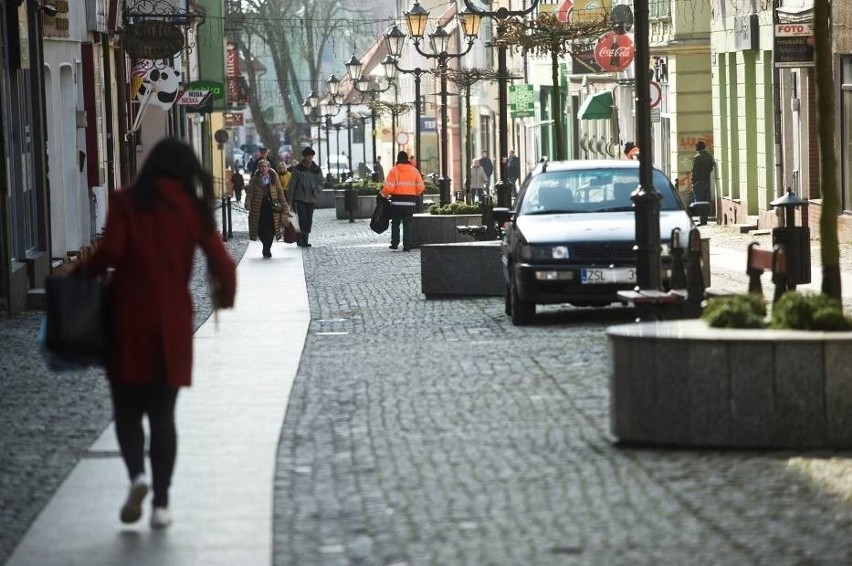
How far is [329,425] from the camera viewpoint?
452 inches

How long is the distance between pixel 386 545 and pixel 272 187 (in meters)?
25.9

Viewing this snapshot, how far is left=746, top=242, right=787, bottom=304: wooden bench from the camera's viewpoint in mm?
11742

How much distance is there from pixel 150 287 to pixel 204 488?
4.67 ft

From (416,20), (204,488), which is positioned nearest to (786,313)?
(204,488)

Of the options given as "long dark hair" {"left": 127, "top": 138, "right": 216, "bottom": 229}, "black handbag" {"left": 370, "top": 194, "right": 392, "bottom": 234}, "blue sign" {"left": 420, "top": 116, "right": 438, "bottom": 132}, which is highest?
"blue sign" {"left": 420, "top": 116, "right": 438, "bottom": 132}

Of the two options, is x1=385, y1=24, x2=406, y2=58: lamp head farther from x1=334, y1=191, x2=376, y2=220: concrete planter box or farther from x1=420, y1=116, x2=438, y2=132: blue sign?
x1=420, y1=116, x2=438, y2=132: blue sign

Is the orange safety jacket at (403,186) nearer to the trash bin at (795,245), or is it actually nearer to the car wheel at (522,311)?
the car wheel at (522,311)

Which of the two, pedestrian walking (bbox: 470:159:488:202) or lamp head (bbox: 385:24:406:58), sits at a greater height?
lamp head (bbox: 385:24:406:58)

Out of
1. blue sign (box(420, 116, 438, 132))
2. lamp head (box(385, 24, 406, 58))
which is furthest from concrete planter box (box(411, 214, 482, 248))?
blue sign (box(420, 116, 438, 132))

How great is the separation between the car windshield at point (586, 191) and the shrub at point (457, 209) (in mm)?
13487

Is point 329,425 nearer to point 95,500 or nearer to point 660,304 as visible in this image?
point 95,500

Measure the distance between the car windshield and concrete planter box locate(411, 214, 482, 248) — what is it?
1313 cm

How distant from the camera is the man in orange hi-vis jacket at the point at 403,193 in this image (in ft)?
113

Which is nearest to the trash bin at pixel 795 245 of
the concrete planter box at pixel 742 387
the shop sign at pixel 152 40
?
the concrete planter box at pixel 742 387
